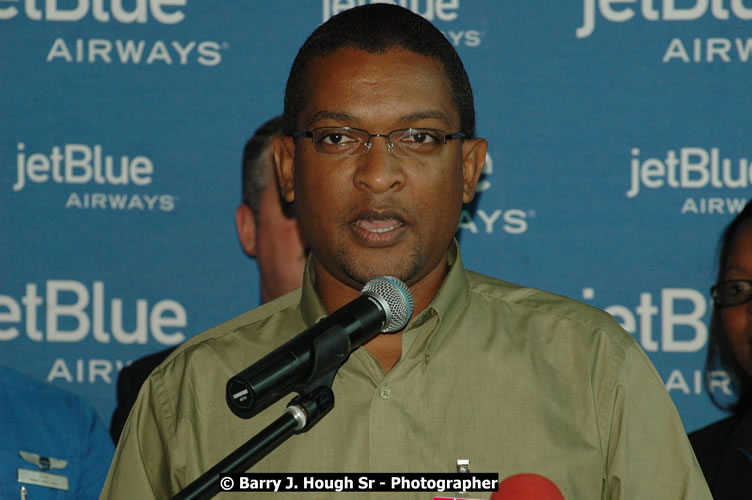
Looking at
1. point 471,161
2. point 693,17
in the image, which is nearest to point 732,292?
point 693,17

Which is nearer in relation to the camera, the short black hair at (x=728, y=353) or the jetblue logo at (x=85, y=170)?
the short black hair at (x=728, y=353)

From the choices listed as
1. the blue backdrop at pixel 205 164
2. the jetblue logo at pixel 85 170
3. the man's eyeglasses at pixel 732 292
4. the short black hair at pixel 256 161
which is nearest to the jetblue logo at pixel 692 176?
the blue backdrop at pixel 205 164

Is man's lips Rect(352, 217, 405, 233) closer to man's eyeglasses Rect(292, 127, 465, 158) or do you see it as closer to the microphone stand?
man's eyeglasses Rect(292, 127, 465, 158)

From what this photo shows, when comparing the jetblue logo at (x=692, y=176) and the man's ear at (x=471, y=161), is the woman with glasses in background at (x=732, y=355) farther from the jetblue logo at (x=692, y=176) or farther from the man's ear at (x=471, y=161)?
the man's ear at (x=471, y=161)

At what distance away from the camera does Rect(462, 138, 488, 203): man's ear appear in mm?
1957

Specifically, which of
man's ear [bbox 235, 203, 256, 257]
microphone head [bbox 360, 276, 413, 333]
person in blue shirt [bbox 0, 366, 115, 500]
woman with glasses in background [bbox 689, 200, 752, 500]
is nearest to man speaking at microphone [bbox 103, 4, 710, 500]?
microphone head [bbox 360, 276, 413, 333]

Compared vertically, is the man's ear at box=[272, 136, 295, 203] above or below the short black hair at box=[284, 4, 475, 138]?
below

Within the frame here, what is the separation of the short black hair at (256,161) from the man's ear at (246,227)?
0.03 m

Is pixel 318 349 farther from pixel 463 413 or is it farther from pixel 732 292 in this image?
pixel 732 292

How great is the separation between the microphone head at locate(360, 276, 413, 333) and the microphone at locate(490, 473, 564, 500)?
494 millimetres

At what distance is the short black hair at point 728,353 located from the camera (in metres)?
3.24

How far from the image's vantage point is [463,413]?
70.2 inches

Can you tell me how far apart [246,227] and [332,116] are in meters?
1.86

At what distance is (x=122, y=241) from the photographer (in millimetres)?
3525
